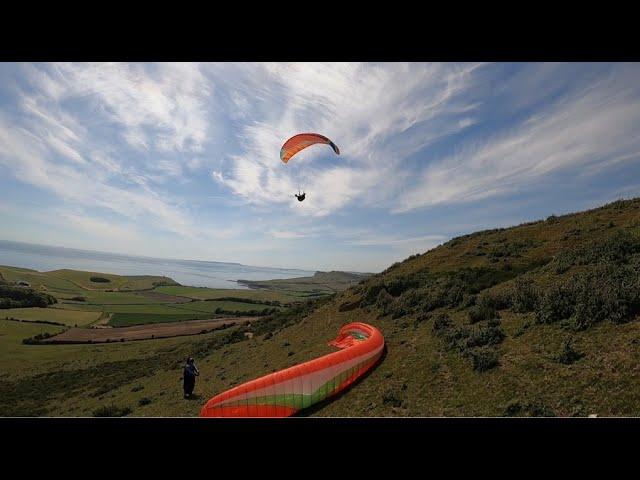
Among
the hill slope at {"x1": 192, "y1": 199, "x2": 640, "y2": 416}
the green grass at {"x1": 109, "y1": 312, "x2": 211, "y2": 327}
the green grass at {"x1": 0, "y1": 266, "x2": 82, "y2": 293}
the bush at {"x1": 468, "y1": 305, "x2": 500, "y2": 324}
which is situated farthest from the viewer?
the green grass at {"x1": 0, "y1": 266, "x2": 82, "y2": 293}

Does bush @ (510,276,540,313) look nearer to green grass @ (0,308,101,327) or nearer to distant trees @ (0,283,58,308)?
green grass @ (0,308,101,327)

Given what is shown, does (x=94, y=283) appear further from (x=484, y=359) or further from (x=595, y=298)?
(x=595, y=298)

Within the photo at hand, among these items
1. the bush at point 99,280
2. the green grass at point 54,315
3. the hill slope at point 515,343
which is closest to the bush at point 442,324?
the hill slope at point 515,343

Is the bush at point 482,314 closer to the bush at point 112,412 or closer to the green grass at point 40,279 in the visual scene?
the bush at point 112,412

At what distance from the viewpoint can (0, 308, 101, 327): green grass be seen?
66250 millimetres

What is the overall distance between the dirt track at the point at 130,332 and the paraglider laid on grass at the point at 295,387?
4486cm

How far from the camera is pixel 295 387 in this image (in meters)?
11.2

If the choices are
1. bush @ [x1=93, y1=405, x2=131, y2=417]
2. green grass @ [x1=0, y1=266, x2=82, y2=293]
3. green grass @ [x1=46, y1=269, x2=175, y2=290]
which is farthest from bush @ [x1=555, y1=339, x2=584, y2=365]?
green grass @ [x1=46, y1=269, x2=175, y2=290]

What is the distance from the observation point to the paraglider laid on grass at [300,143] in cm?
2044

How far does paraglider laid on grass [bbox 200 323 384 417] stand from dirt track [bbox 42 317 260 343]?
4486cm
